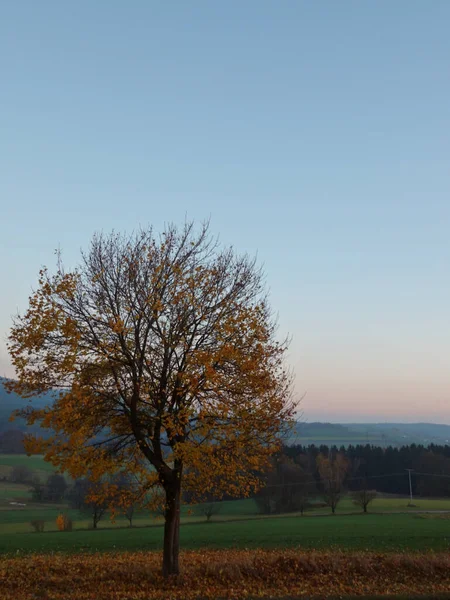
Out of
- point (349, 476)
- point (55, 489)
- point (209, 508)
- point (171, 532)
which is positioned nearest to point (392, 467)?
point (349, 476)

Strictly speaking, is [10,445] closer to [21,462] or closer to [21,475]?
[21,462]

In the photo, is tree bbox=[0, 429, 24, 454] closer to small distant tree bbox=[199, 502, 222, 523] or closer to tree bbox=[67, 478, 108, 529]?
tree bbox=[67, 478, 108, 529]

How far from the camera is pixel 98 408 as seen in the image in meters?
19.3

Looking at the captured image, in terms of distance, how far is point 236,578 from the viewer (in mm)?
19891

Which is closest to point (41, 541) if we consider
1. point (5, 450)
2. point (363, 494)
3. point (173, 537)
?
point (173, 537)

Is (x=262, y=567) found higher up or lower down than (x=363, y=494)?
higher up

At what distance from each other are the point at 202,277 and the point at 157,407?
15.7ft

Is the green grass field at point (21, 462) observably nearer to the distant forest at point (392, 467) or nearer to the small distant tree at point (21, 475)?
the small distant tree at point (21, 475)

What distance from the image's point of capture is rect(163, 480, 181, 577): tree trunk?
19.8 m

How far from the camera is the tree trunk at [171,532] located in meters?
19.8

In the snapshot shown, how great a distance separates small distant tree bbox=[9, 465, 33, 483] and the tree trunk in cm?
11965

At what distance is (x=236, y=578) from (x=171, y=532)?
2.78 metres

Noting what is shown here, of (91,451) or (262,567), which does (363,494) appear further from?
(91,451)

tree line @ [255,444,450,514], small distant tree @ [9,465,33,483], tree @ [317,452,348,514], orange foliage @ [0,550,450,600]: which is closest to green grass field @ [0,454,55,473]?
small distant tree @ [9,465,33,483]
